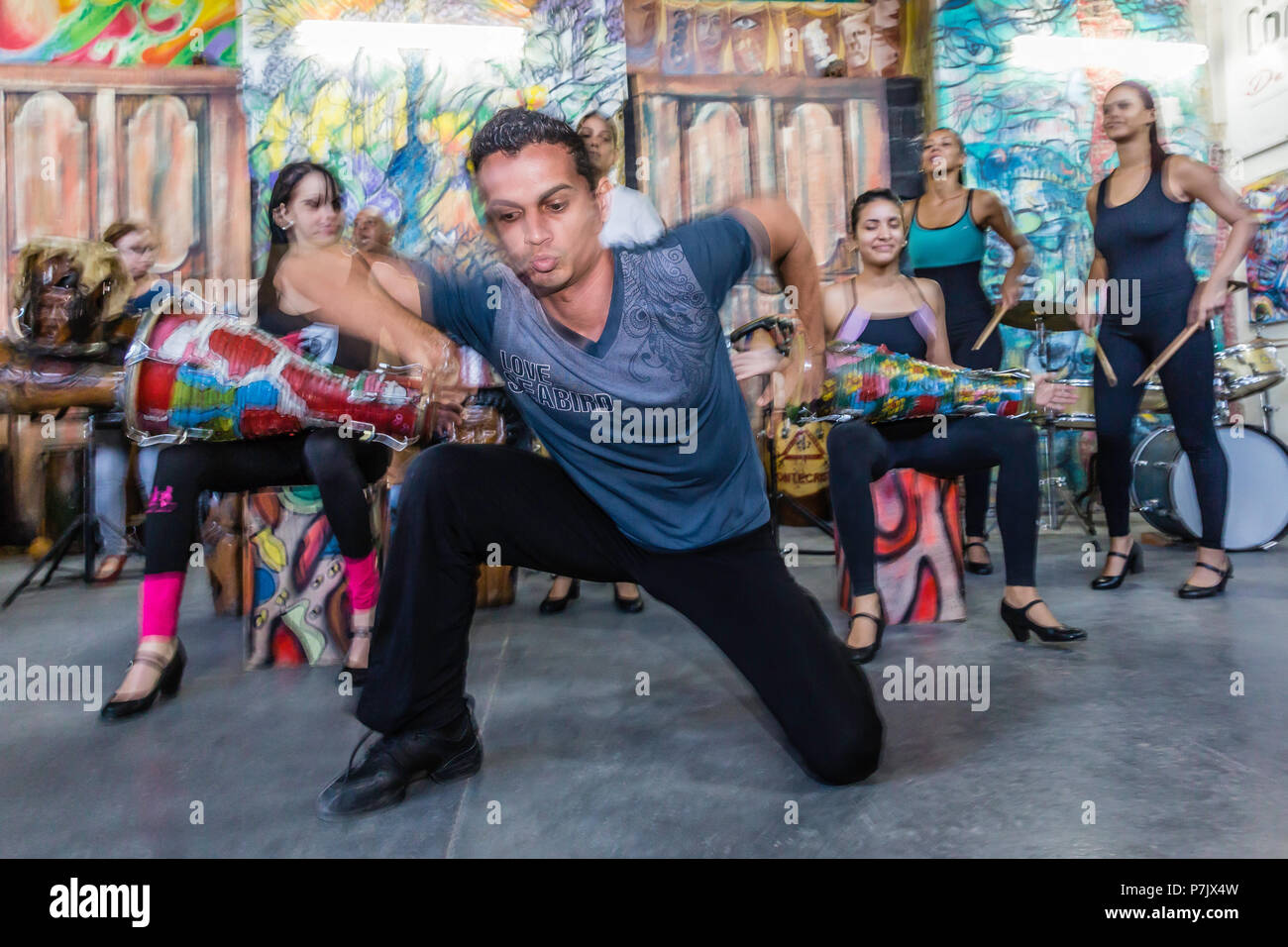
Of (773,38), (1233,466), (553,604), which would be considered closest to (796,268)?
(553,604)

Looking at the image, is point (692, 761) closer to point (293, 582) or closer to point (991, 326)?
point (293, 582)

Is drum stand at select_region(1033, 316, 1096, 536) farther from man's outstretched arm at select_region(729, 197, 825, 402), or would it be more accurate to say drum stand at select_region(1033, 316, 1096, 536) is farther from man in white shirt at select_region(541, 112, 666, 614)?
man's outstretched arm at select_region(729, 197, 825, 402)

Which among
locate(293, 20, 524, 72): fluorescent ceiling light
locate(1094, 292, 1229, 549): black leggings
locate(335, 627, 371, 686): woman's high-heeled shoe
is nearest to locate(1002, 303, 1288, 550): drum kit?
locate(1094, 292, 1229, 549): black leggings

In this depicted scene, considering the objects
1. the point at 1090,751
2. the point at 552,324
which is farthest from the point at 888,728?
the point at 552,324

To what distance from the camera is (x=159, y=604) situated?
192 cm

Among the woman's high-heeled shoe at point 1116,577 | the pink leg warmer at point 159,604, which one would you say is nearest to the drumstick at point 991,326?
the woman's high-heeled shoe at point 1116,577

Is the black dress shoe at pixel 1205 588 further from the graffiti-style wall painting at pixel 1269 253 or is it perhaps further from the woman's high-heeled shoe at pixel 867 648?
the graffiti-style wall painting at pixel 1269 253

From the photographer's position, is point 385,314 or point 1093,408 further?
point 1093,408

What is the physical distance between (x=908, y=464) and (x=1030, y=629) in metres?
0.53

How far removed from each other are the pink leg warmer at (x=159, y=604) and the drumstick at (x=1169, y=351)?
279 cm

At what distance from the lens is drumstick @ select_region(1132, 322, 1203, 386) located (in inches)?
104

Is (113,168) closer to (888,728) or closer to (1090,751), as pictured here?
(888,728)

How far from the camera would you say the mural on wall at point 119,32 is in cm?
468

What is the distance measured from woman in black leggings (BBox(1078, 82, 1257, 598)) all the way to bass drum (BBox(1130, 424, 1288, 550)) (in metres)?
0.72
